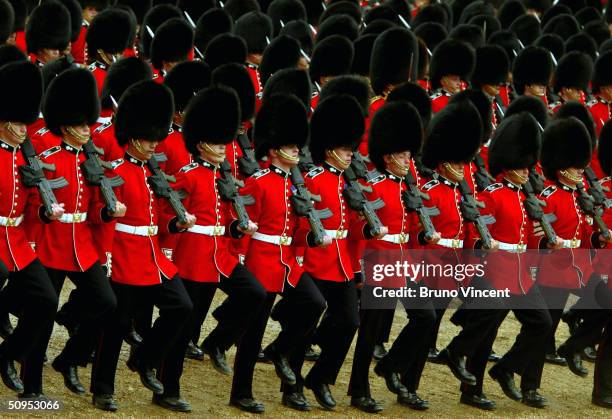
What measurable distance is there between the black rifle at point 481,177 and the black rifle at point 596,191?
596mm

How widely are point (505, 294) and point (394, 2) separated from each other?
5.04m

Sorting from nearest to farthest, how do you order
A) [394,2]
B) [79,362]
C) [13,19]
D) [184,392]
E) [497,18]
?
1. [79,362]
2. [184,392]
3. [13,19]
4. [394,2]
5. [497,18]

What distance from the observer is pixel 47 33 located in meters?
9.08

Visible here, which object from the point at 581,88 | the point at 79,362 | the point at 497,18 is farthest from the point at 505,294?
the point at 497,18

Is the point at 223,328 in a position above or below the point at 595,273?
below

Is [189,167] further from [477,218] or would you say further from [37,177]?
[477,218]

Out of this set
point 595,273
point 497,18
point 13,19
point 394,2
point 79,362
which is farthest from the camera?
point 497,18

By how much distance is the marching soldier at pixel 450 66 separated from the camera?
10.0m

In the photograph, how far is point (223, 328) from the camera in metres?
7.20

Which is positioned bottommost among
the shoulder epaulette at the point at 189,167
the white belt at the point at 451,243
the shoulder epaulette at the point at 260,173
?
the white belt at the point at 451,243

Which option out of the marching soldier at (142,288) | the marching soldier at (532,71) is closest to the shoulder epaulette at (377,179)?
the marching soldier at (142,288)

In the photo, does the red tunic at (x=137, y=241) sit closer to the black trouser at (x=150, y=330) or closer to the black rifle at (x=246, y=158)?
the black trouser at (x=150, y=330)

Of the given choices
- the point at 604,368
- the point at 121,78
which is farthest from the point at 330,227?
the point at 604,368

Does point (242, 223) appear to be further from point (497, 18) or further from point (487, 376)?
point (497, 18)
